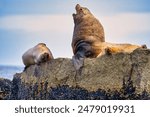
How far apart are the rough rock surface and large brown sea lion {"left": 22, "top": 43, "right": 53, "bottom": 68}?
0.79 metres

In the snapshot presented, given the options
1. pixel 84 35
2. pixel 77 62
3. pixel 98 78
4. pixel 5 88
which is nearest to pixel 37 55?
pixel 84 35

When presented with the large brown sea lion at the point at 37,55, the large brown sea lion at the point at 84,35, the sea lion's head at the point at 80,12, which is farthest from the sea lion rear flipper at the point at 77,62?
the sea lion's head at the point at 80,12

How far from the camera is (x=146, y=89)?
252 inches

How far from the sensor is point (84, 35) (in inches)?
311

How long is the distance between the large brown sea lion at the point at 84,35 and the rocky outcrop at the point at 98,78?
167mm

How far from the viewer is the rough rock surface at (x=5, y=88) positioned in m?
8.75

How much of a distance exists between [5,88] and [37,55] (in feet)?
→ 5.43

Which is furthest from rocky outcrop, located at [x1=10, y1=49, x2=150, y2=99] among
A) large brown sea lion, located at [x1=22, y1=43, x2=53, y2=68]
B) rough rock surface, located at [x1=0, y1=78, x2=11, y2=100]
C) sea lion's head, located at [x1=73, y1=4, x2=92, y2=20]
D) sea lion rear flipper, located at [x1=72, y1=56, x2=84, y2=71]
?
rough rock surface, located at [x1=0, y1=78, x2=11, y2=100]

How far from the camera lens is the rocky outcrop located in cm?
649

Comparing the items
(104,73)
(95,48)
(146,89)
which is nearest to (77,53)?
(95,48)

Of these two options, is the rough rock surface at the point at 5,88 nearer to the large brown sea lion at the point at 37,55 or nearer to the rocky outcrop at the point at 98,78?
the large brown sea lion at the point at 37,55

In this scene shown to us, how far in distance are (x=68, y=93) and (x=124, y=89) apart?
0.71m

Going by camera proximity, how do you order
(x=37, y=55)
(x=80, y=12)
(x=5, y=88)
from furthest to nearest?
(x=5, y=88) → (x=80, y=12) → (x=37, y=55)

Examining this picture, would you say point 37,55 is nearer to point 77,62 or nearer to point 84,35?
point 84,35
